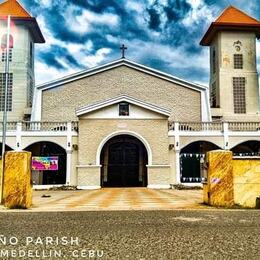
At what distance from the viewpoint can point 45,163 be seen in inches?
1005

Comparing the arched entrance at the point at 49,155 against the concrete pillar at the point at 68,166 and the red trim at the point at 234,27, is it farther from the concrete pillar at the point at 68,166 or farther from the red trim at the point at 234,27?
the red trim at the point at 234,27

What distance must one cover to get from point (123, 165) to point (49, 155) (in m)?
5.32

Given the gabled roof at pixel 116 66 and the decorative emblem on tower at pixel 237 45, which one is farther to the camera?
the decorative emblem on tower at pixel 237 45

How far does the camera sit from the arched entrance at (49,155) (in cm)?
2640

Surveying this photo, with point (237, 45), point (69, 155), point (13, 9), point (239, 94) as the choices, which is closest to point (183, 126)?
point (239, 94)

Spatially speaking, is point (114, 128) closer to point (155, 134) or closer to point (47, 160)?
point (155, 134)

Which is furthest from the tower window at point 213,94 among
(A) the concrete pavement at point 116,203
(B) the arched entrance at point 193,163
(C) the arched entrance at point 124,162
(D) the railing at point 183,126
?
(A) the concrete pavement at point 116,203

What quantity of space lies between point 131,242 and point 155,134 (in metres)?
20.1

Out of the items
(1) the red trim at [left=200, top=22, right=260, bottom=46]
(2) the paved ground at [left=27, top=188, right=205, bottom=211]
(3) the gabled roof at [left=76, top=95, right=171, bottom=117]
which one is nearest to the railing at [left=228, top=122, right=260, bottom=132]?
(3) the gabled roof at [left=76, top=95, right=171, bottom=117]

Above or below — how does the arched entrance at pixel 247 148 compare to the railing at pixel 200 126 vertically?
below

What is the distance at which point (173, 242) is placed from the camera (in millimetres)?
5660

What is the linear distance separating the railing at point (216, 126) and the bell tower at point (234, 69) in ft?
10.5

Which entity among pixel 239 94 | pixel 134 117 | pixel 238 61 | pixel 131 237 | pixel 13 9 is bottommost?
pixel 131 237

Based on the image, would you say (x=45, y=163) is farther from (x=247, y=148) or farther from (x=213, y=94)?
(x=213, y=94)
